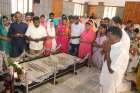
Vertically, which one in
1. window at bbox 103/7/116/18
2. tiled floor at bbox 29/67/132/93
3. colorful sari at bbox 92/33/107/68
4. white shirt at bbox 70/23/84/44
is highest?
window at bbox 103/7/116/18

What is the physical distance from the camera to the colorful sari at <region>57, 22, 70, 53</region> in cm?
508

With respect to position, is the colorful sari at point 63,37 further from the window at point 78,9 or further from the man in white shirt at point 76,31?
the window at point 78,9

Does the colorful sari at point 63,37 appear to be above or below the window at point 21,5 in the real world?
below

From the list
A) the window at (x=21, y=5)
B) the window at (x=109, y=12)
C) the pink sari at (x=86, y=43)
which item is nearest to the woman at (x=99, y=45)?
the pink sari at (x=86, y=43)

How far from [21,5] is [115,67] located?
17.3 ft

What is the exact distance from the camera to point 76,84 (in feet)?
12.8

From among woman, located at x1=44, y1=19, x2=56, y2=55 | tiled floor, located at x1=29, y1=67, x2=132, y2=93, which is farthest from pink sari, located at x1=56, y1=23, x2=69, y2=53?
tiled floor, located at x1=29, y1=67, x2=132, y2=93

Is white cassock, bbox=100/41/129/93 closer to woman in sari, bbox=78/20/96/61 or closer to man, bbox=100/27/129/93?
man, bbox=100/27/129/93

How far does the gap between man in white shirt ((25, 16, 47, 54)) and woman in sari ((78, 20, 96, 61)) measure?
104 cm

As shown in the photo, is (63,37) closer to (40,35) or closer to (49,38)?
(49,38)

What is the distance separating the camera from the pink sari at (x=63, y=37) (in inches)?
200

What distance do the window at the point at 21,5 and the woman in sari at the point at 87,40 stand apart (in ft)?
10.3

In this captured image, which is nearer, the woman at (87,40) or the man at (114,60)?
the man at (114,60)

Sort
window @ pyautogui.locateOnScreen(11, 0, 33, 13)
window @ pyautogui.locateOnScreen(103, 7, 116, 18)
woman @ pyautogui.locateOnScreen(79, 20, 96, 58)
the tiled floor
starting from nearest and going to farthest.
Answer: the tiled floor, woman @ pyautogui.locateOnScreen(79, 20, 96, 58), window @ pyautogui.locateOnScreen(11, 0, 33, 13), window @ pyautogui.locateOnScreen(103, 7, 116, 18)
